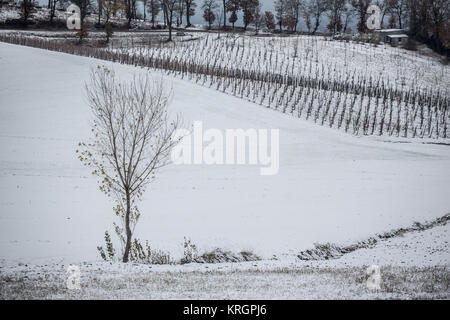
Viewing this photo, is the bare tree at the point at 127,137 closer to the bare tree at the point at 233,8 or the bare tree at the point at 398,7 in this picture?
the bare tree at the point at 233,8

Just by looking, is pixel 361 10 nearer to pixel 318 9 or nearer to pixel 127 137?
pixel 318 9

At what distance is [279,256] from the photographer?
46.3 feet

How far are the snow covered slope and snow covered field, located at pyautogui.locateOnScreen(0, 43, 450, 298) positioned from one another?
7 cm

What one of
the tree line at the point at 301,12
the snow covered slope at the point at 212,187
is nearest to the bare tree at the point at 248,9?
the tree line at the point at 301,12

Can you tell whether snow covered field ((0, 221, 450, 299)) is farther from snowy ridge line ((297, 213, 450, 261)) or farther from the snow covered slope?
the snow covered slope

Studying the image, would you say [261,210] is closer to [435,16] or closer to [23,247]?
[23,247]

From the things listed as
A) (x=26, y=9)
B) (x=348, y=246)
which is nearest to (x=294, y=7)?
(x=26, y=9)

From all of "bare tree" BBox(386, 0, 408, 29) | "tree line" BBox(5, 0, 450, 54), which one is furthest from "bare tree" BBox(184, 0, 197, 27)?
"bare tree" BBox(386, 0, 408, 29)

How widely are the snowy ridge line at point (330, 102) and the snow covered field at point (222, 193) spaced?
2528mm

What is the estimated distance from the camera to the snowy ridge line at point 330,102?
32.5 m

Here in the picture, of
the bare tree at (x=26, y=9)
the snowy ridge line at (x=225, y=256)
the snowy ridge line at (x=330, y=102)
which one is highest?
the bare tree at (x=26, y=9)

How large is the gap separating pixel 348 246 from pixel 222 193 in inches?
282

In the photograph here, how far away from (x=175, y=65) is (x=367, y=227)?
27.2 m
